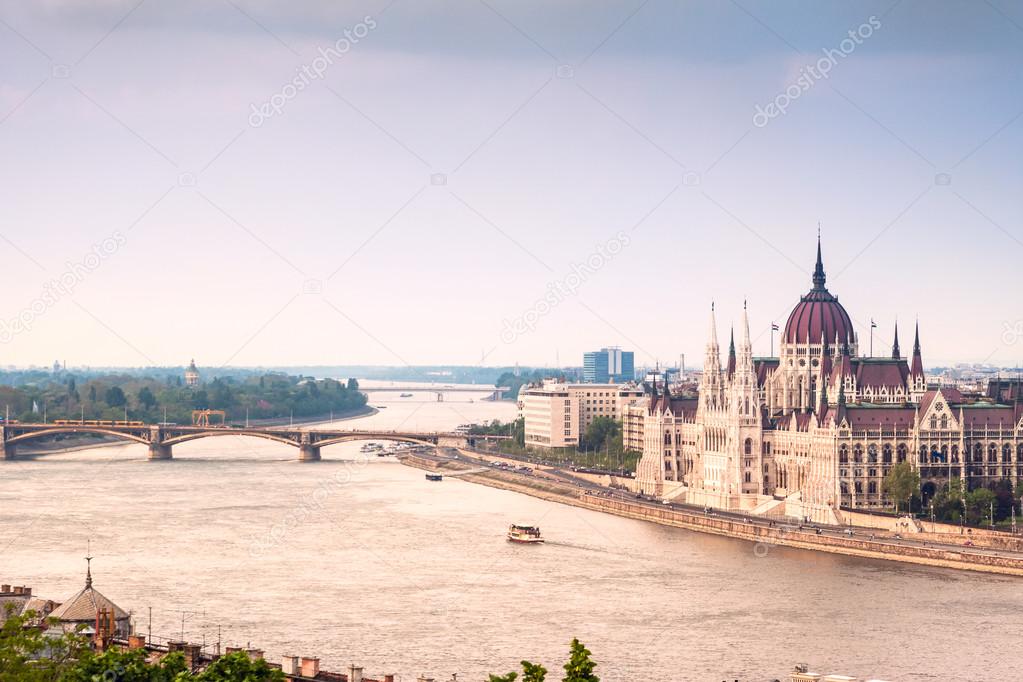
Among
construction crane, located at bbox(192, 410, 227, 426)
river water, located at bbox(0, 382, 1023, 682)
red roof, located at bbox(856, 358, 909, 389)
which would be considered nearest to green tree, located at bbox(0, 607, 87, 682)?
river water, located at bbox(0, 382, 1023, 682)

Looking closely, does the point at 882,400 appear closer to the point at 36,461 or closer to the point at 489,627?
the point at 489,627

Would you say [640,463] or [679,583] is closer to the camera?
[679,583]

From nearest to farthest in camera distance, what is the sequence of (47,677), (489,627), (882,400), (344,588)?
(47,677) < (489,627) < (344,588) < (882,400)

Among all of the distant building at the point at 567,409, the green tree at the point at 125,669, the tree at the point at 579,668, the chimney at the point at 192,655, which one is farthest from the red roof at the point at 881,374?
the green tree at the point at 125,669

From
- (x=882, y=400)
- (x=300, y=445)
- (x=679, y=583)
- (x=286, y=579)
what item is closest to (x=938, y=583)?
(x=679, y=583)

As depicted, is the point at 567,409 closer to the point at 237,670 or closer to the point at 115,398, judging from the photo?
the point at 115,398

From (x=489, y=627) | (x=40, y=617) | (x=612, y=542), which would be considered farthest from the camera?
(x=612, y=542)

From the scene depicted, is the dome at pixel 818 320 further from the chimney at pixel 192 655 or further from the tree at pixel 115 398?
the tree at pixel 115 398
